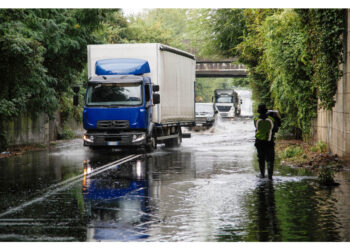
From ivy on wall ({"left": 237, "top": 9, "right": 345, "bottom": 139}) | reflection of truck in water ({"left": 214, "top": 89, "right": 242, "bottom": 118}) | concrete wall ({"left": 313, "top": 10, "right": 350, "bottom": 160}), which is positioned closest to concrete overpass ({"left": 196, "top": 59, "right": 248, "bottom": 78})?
reflection of truck in water ({"left": 214, "top": 89, "right": 242, "bottom": 118})

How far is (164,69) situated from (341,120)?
8919 mm

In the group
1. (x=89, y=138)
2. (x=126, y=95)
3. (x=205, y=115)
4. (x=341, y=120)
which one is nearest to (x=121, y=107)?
(x=126, y=95)

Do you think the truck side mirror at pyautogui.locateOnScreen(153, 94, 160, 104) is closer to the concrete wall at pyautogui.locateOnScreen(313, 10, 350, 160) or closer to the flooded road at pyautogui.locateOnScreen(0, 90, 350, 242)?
the flooded road at pyautogui.locateOnScreen(0, 90, 350, 242)

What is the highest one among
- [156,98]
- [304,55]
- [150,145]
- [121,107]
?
[304,55]

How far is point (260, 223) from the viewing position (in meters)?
8.37

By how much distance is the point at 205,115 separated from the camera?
44.5 m

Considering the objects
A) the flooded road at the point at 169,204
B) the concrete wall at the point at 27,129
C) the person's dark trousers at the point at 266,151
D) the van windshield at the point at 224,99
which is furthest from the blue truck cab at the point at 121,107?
the van windshield at the point at 224,99

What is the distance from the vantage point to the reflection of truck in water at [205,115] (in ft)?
143

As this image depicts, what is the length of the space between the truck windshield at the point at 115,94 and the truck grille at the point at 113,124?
0.65 meters

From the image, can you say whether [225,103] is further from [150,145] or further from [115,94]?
[115,94]

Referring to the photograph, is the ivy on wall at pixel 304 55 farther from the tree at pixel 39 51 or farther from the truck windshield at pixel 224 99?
the truck windshield at pixel 224 99

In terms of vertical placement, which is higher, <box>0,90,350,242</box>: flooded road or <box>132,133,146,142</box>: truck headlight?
<box>132,133,146,142</box>: truck headlight

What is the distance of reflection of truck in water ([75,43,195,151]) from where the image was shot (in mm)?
22359

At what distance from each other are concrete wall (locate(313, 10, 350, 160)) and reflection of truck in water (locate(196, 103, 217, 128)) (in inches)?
928
